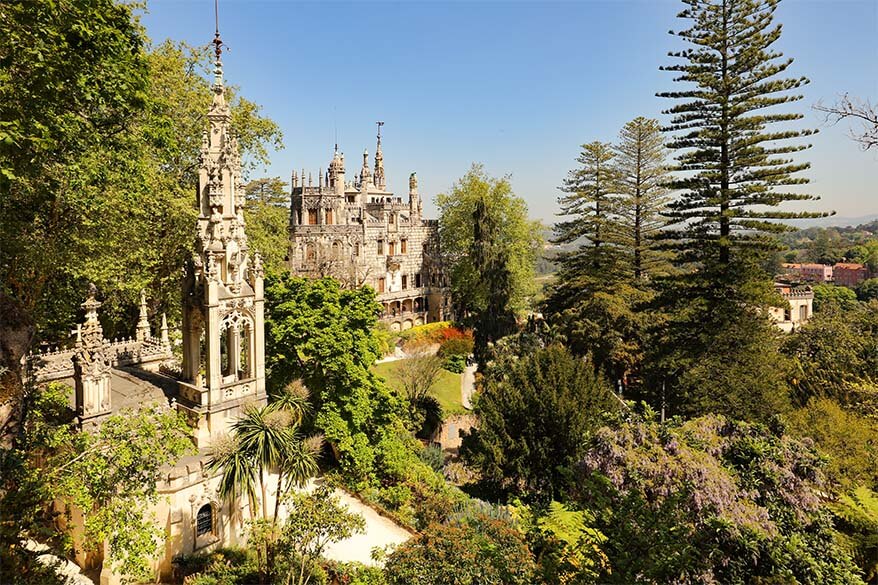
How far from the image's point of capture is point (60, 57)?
6.89m

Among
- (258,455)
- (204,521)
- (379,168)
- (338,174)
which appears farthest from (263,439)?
(379,168)

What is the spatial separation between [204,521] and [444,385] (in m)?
17.4

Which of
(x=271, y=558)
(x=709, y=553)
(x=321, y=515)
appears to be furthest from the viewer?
(x=271, y=558)

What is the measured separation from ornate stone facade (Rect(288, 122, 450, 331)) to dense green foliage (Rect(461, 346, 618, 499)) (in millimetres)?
17609

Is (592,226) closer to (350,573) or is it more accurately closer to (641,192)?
(641,192)

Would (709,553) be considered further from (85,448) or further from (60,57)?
(60,57)

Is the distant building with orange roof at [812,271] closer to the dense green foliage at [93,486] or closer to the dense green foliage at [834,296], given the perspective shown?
the dense green foliage at [834,296]

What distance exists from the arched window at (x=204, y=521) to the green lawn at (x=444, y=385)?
12.2m

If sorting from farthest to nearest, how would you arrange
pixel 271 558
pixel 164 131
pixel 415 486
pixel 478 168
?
1. pixel 478 168
2. pixel 415 486
3. pixel 164 131
4. pixel 271 558

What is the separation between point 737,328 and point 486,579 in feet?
42.6

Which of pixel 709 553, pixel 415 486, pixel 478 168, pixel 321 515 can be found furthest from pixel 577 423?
pixel 478 168

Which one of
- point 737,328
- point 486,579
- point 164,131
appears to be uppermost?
point 164,131

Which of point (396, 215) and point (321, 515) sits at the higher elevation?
point (396, 215)

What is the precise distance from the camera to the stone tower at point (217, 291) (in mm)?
10328
